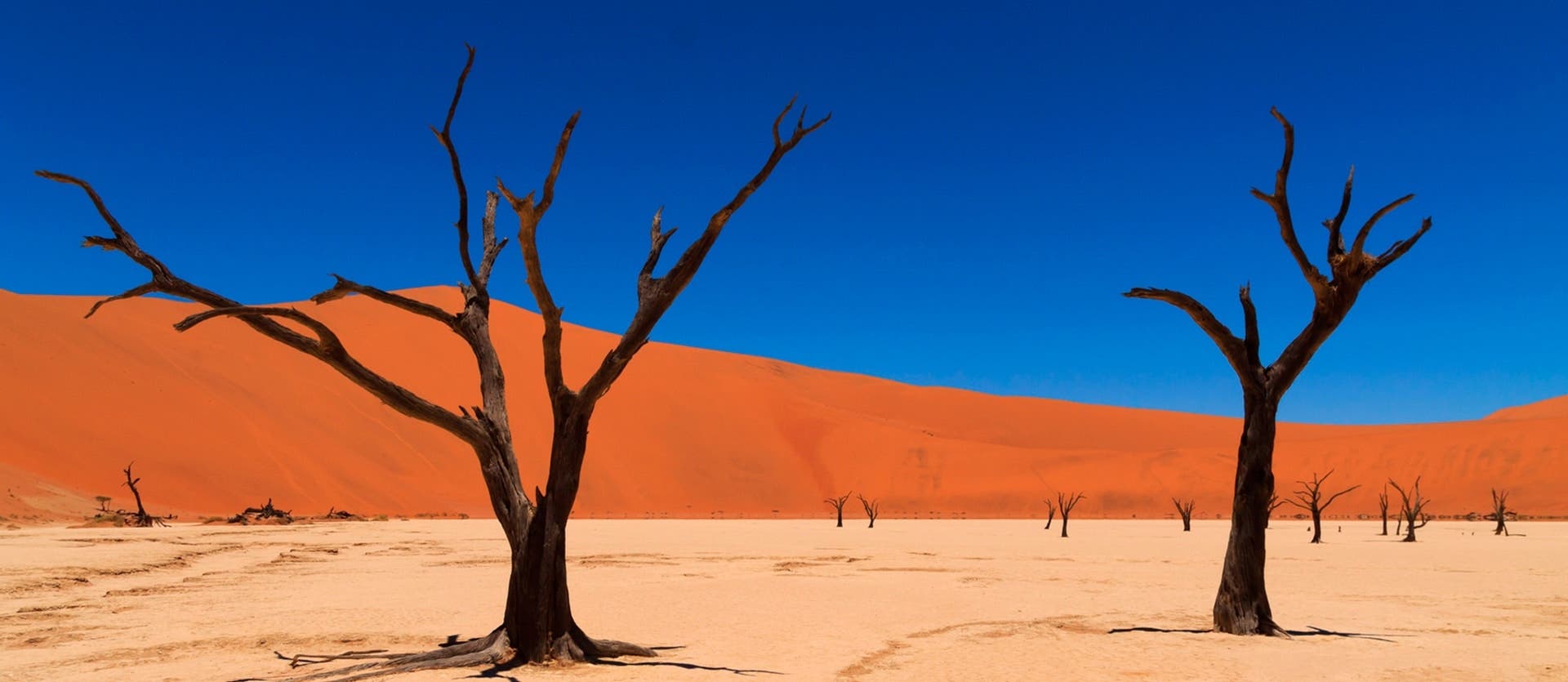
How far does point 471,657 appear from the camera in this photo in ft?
26.3

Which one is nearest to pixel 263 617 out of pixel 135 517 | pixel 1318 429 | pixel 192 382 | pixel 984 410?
pixel 135 517

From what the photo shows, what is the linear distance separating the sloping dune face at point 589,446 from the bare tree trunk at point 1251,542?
1276 inches

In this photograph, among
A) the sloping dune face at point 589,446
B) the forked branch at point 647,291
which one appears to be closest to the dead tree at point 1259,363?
the forked branch at point 647,291

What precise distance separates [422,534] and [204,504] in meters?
13.1

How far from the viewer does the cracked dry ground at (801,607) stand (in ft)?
27.2

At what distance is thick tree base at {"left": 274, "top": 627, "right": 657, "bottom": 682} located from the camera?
7.82 m

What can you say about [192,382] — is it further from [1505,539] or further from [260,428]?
[1505,539]

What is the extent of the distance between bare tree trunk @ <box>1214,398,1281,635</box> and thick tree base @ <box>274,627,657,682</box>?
5486mm

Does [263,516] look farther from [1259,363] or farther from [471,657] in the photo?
[1259,363]

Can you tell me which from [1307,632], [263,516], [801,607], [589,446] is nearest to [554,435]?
[801,607]

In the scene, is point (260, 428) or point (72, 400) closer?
point (72, 400)

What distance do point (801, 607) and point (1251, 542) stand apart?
5076mm

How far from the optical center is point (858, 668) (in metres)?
8.15

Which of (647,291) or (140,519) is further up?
(647,291)
